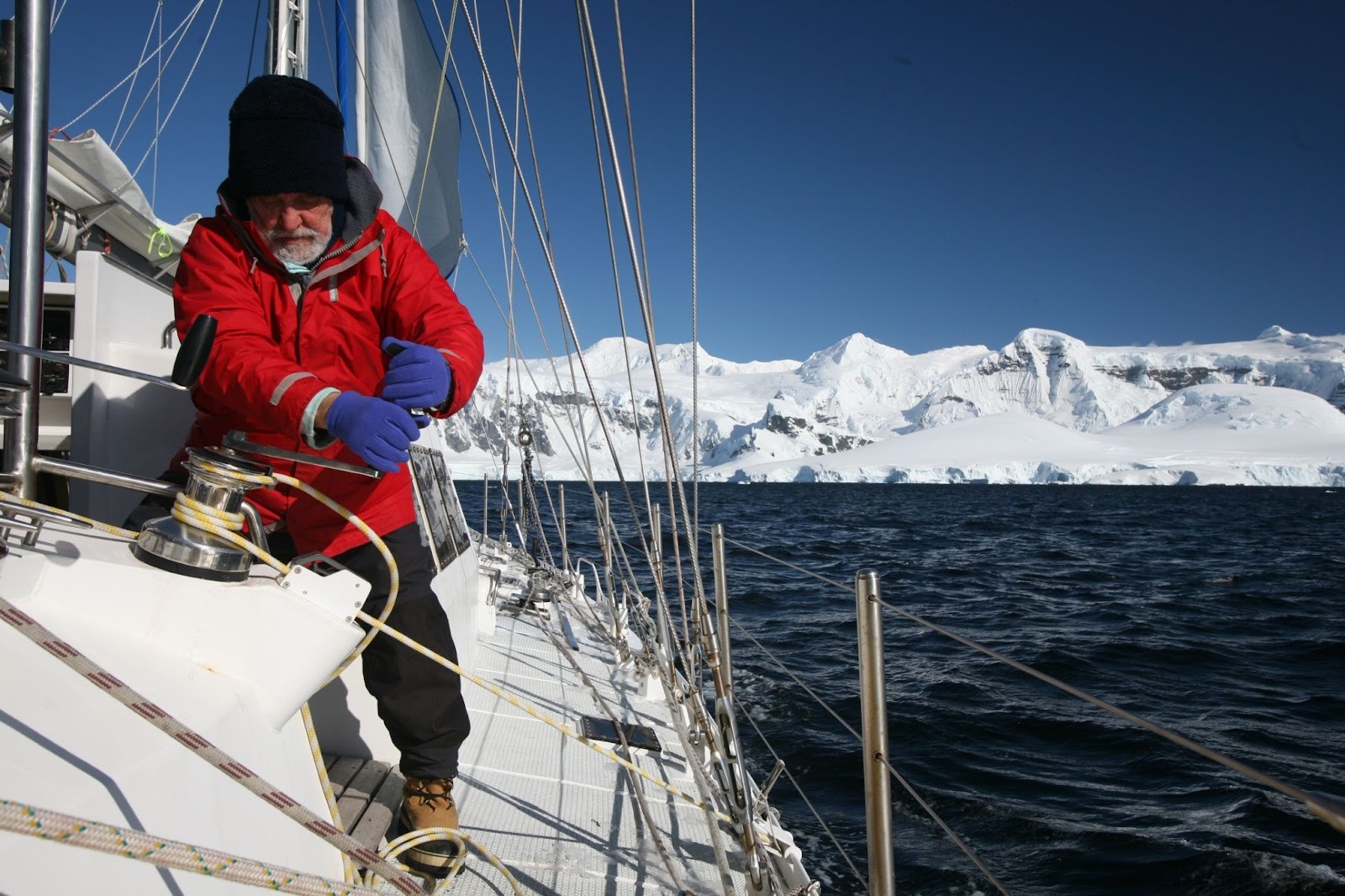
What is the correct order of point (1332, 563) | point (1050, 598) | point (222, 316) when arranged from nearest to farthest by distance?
point (222, 316) → point (1050, 598) → point (1332, 563)

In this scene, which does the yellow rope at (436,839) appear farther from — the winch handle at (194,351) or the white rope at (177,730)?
the winch handle at (194,351)

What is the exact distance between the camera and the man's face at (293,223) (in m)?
1.62

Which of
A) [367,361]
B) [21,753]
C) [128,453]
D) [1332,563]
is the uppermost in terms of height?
[367,361]

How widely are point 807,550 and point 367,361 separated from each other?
664 inches

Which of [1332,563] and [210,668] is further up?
[210,668]

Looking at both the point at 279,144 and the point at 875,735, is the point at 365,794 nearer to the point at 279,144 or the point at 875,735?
the point at 875,735

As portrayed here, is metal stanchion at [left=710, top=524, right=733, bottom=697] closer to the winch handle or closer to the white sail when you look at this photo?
the winch handle

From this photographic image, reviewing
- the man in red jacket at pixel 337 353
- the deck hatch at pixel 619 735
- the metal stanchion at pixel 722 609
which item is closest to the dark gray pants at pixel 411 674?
the man in red jacket at pixel 337 353

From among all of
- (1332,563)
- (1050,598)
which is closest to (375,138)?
(1050,598)

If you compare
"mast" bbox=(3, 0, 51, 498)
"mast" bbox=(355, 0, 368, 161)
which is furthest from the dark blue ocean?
"mast" bbox=(355, 0, 368, 161)

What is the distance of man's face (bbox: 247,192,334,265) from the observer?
5.32 ft

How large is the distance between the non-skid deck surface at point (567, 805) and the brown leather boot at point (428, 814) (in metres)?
0.09

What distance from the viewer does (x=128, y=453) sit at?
89.3 inches

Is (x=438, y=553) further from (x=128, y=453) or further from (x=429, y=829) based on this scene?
(x=429, y=829)
